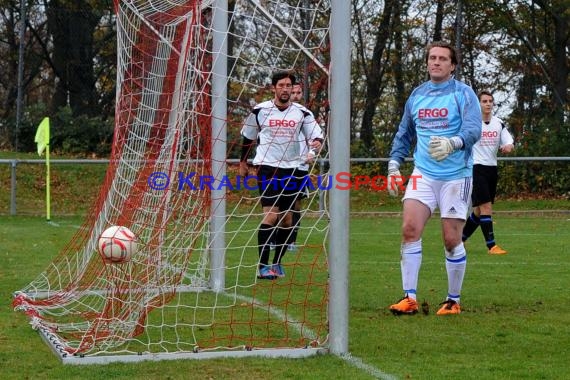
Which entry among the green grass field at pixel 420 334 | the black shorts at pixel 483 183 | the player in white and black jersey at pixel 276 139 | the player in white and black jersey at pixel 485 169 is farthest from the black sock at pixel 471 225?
the player in white and black jersey at pixel 276 139

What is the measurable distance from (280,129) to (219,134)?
1.13 m

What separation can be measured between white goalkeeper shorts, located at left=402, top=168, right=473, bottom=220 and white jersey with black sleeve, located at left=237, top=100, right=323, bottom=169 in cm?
160

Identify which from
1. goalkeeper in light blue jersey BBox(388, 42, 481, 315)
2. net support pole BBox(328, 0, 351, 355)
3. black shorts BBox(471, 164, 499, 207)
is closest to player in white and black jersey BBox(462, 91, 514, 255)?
black shorts BBox(471, 164, 499, 207)

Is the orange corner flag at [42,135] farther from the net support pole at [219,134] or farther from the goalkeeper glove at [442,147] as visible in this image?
the goalkeeper glove at [442,147]

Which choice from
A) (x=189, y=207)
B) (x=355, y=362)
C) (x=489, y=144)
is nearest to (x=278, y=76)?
(x=189, y=207)

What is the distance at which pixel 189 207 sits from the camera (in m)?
6.75

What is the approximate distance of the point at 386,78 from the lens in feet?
94.3

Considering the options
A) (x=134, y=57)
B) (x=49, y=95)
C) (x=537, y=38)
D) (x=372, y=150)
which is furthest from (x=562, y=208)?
(x=49, y=95)

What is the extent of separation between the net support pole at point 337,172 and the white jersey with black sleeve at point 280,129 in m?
2.91

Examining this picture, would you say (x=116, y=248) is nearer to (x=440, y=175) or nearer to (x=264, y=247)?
(x=440, y=175)

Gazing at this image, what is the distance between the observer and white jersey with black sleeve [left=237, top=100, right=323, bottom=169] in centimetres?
891

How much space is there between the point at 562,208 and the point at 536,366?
16.4 metres

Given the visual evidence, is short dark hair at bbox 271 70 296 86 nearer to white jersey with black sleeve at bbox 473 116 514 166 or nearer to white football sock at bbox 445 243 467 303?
white football sock at bbox 445 243 467 303

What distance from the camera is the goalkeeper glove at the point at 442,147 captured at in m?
6.76
